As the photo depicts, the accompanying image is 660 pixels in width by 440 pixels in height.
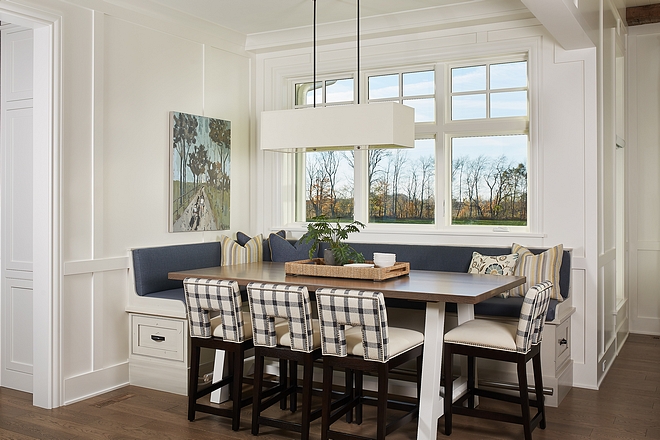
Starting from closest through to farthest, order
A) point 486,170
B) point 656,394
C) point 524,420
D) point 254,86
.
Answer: point 524,420 → point 656,394 → point 486,170 → point 254,86

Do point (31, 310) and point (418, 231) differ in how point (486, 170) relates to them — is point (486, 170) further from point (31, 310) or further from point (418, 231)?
point (31, 310)

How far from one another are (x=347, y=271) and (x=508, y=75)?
2333mm

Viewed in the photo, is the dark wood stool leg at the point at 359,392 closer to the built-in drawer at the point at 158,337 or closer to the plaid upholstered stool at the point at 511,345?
the plaid upholstered stool at the point at 511,345

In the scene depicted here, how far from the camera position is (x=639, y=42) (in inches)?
244

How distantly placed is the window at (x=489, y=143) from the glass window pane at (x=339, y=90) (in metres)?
0.94

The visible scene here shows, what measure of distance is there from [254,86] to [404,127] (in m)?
2.38

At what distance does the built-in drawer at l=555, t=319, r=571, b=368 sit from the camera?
4176mm

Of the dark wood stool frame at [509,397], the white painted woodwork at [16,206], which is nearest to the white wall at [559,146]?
the dark wood stool frame at [509,397]

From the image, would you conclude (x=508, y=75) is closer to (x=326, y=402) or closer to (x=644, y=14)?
Answer: (x=644, y=14)

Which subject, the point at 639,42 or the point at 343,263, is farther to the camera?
the point at 639,42

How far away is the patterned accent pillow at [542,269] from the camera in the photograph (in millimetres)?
4426

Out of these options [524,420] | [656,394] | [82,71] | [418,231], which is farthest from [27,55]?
[656,394]

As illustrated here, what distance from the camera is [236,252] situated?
5.31 meters

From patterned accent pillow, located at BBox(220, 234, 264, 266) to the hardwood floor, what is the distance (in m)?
1.28
